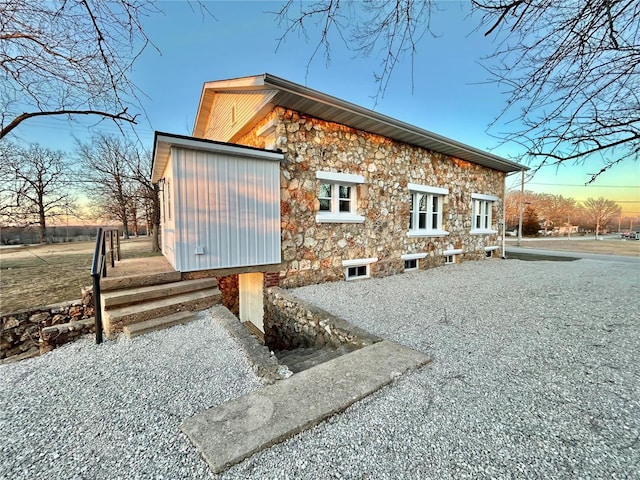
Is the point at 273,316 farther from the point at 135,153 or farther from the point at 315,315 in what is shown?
the point at 135,153

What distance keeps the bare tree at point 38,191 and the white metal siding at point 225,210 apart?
9.13m

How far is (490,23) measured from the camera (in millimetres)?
2268

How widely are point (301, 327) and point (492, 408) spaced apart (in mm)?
3284

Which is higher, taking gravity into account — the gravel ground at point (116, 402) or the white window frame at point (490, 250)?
the white window frame at point (490, 250)

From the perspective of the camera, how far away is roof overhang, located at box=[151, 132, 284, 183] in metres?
4.57

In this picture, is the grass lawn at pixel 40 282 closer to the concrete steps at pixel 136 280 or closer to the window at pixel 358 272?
the concrete steps at pixel 136 280

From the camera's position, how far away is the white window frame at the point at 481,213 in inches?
423

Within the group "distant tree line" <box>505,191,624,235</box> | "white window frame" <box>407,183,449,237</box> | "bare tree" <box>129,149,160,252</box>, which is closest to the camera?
"white window frame" <box>407,183,449,237</box>

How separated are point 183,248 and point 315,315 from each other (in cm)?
278

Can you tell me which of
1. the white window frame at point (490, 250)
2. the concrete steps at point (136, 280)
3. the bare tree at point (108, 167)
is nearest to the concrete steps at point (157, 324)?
the concrete steps at point (136, 280)

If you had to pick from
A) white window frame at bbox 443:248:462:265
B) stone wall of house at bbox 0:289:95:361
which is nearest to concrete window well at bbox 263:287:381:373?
stone wall of house at bbox 0:289:95:361

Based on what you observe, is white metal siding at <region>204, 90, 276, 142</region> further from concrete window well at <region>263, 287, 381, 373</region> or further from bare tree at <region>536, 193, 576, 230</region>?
bare tree at <region>536, 193, 576, 230</region>

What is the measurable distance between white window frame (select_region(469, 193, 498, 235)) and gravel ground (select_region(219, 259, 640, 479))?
21.4ft

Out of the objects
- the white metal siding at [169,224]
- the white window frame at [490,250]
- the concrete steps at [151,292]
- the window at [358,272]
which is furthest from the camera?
the white window frame at [490,250]
